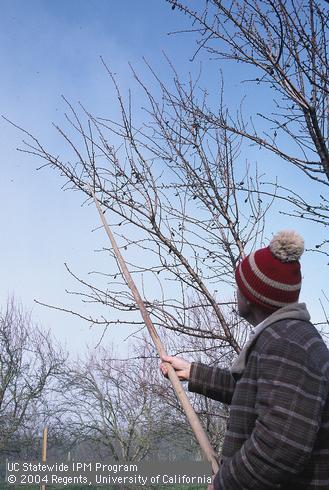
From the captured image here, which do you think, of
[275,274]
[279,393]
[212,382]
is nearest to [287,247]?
[275,274]

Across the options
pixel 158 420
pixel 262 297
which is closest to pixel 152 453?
pixel 158 420

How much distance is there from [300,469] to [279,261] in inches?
22.4

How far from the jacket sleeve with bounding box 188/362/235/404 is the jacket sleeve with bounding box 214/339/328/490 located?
48 cm

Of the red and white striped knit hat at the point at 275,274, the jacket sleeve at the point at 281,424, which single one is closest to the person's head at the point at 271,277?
the red and white striped knit hat at the point at 275,274

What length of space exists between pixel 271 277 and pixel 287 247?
10cm

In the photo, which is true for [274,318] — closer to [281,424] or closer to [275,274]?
[275,274]

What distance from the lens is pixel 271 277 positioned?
64.4 inches

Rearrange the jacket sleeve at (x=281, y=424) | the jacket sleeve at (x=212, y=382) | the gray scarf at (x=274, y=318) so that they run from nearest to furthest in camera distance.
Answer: the jacket sleeve at (x=281, y=424) < the gray scarf at (x=274, y=318) < the jacket sleeve at (x=212, y=382)

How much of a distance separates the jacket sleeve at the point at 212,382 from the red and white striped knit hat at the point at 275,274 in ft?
1.33

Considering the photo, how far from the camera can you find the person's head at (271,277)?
5.34 feet

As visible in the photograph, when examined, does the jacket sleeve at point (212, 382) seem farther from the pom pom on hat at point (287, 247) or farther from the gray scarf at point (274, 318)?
the pom pom on hat at point (287, 247)

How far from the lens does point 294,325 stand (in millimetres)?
1528

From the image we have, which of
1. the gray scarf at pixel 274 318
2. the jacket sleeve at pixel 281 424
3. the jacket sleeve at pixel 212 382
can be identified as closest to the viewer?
the jacket sleeve at pixel 281 424

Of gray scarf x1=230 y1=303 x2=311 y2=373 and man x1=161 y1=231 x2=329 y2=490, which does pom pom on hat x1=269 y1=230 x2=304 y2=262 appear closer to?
man x1=161 y1=231 x2=329 y2=490
